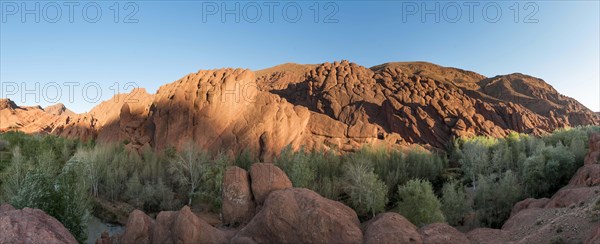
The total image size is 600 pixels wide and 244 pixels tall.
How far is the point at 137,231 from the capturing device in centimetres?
1836

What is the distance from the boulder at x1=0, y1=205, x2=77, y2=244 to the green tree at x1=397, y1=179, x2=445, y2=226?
88.2 ft

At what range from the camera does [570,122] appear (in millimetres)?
103000

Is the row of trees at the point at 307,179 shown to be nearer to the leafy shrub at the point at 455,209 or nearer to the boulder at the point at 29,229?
the leafy shrub at the point at 455,209

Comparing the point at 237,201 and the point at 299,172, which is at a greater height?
the point at 237,201

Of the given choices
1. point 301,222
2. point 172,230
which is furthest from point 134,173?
point 301,222

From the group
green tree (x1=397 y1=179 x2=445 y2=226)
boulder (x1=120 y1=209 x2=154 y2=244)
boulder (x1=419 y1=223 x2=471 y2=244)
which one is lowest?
green tree (x1=397 y1=179 x2=445 y2=226)

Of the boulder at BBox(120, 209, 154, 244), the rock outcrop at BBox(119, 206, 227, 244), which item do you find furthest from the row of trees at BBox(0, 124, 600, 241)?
the rock outcrop at BBox(119, 206, 227, 244)

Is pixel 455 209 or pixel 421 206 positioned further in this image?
pixel 455 209

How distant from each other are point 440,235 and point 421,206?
59.8 feet

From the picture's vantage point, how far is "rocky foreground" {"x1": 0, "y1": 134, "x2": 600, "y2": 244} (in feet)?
36.6

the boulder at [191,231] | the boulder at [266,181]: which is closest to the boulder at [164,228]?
the boulder at [191,231]

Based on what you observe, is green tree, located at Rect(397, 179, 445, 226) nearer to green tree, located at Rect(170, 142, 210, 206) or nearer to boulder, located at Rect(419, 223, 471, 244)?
boulder, located at Rect(419, 223, 471, 244)

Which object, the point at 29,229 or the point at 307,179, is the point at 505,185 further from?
the point at 29,229

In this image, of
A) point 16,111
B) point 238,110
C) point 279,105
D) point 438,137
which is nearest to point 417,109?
point 438,137
